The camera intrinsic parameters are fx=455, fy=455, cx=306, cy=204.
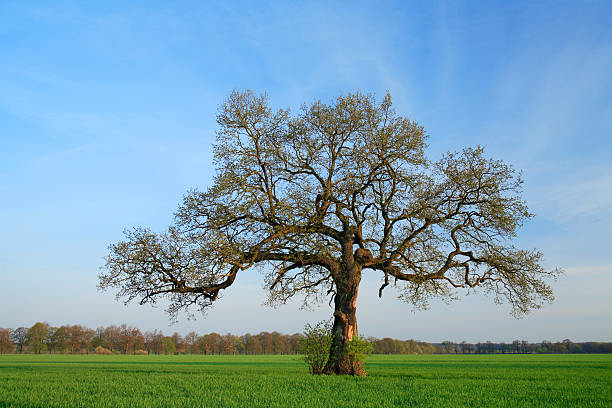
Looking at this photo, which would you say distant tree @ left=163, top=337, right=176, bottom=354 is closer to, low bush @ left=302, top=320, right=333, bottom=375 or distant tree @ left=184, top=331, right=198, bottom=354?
distant tree @ left=184, top=331, right=198, bottom=354

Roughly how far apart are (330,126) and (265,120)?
3.73m

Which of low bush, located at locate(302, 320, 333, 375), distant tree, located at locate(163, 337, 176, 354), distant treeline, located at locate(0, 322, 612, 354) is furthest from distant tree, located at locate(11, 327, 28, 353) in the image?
low bush, located at locate(302, 320, 333, 375)

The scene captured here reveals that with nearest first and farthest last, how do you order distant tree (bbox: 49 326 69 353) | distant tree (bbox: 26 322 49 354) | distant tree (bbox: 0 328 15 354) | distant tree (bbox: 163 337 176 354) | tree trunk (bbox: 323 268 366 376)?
tree trunk (bbox: 323 268 366 376) → distant tree (bbox: 0 328 15 354) → distant tree (bbox: 26 322 49 354) → distant tree (bbox: 49 326 69 353) → distant tree (bbox: 163 337 176 354)

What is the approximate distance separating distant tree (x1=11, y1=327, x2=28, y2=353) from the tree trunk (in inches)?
5239

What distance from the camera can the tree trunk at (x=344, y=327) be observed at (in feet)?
76.9

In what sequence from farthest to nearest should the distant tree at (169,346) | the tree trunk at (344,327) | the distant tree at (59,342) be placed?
1. the distant tree at (169,346)
2. the distant tree at (59,342)
3. the tree trunk at (344,327)

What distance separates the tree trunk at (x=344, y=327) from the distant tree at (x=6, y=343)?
430ft

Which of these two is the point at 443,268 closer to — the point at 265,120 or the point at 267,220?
the point at 267,220

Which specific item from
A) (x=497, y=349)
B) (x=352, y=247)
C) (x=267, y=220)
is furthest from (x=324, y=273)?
(x=497, y=349)

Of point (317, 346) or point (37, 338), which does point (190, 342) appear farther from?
point (317, 346)

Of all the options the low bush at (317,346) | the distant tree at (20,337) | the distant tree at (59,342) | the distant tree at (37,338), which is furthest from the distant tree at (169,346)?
the low bush at (317,346)

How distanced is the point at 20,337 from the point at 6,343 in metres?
5.51

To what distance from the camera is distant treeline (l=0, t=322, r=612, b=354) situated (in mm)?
125812

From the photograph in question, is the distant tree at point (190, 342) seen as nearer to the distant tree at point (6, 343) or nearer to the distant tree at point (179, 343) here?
the distant tree at point (179, 343)
